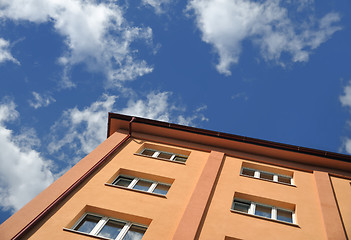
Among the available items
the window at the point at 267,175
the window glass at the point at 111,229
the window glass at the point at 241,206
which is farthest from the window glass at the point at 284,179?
the window glass at the point at 111,229

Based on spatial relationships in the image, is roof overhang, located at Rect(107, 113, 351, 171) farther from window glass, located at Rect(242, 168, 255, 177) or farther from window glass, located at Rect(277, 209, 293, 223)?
window glass, located at Rect(277, 209, 293, 223)

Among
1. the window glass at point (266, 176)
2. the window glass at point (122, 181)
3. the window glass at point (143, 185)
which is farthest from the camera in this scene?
the window glass at point (266, 176)

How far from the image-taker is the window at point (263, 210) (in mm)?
12102

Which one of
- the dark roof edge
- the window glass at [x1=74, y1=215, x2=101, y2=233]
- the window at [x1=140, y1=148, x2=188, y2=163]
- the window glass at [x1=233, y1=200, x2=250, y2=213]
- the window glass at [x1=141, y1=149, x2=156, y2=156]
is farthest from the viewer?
the window glass at [x1=141, y1=149, x2=156, y2=156]

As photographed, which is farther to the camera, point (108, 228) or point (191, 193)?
point (191, 193)

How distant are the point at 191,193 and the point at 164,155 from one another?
4.39 meters

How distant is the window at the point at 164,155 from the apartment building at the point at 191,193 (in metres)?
0.06

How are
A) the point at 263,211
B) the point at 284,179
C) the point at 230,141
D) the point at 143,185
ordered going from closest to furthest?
the point at 263,211, the point at 143,185, the point at 284,179, the point at 230,141

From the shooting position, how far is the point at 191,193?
12570 mm

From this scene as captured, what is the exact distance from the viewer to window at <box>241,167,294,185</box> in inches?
591

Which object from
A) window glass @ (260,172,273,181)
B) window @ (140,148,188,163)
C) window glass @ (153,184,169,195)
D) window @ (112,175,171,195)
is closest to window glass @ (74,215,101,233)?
window @ (112,175,171,195)

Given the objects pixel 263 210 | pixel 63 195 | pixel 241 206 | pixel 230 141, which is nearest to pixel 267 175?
pixel 230 141

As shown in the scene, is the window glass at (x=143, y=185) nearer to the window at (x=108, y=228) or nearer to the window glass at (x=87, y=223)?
the window at (x=108, y=228)

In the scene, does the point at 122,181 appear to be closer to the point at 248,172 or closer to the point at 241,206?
the point at 241,206
